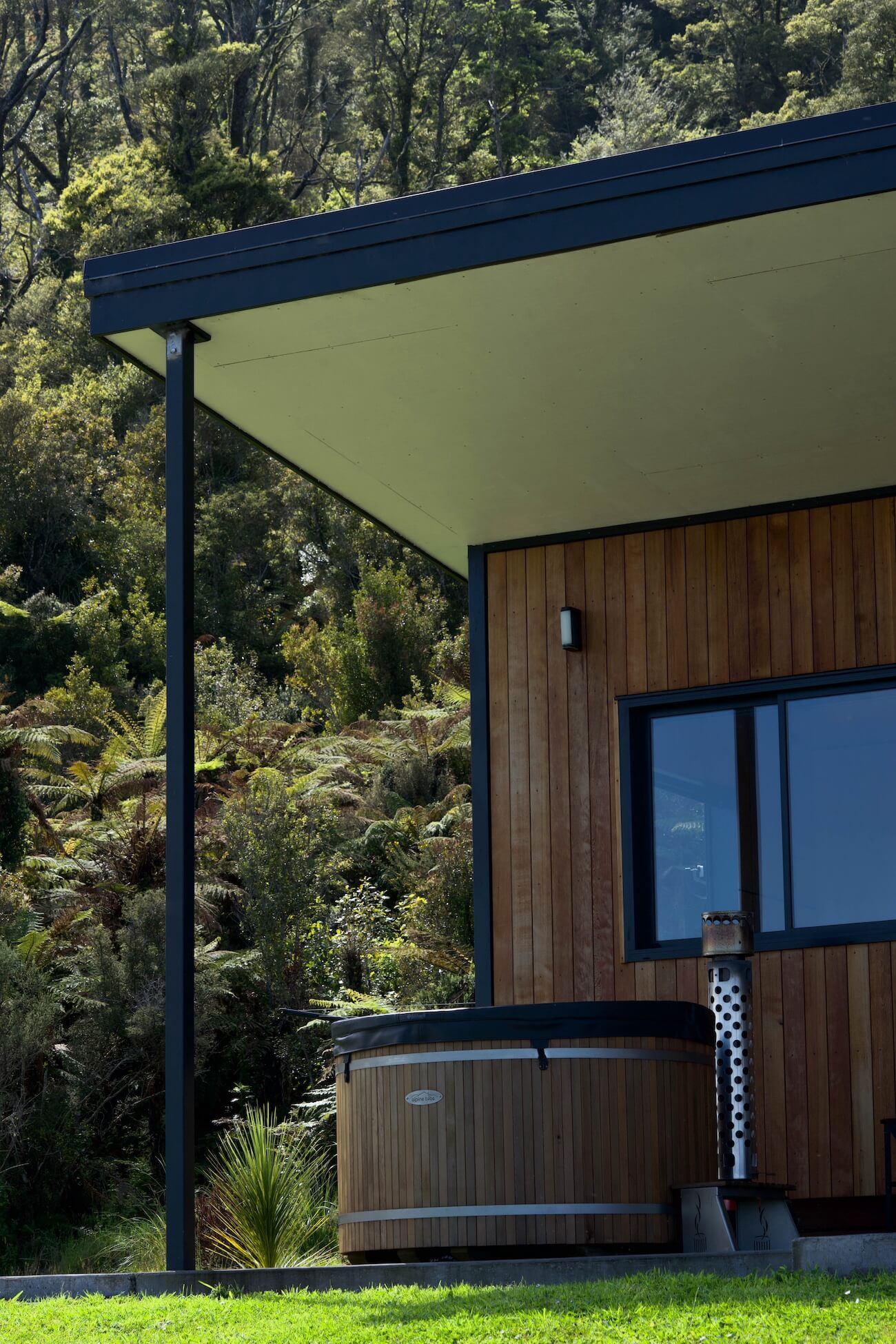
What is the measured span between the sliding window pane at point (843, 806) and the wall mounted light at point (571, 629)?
1197 millimetres

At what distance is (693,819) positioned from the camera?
7895mm

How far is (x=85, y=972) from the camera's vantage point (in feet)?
40.3

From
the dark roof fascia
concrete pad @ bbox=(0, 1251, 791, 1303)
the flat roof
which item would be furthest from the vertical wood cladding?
the dark roof fascia

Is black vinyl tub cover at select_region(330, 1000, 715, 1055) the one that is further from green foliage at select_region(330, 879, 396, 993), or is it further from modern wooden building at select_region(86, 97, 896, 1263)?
green foliage at select_region(330, 879, 396, 993)

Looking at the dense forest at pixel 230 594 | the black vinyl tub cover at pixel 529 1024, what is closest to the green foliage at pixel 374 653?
the dense forest at pixel 230 594

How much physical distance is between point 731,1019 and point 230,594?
751 inches

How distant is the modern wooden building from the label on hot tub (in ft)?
2.58

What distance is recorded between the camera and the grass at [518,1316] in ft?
12.3

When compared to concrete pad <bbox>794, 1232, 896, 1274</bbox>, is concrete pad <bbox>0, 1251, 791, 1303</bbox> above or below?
below

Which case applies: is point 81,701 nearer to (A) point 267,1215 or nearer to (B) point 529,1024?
(A) point 267,1215

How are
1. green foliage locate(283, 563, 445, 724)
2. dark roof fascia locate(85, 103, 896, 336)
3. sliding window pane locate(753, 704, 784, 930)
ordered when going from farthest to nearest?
green foliage locate(283, 563, 445, 724) < sliding window pane locate(753, 704, 784, 930) < dark roof fascia locate(85, 103, 896, 336)

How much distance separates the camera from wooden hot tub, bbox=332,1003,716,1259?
529cm

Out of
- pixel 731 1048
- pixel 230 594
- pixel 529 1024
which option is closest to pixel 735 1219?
pixel 731 1048

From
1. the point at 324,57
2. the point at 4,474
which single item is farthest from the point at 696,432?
the point at 324,57
